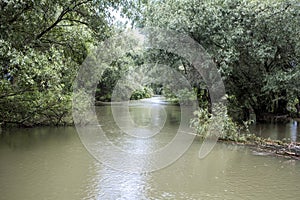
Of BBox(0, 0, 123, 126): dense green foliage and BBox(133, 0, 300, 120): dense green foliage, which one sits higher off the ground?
BBox(133, 0, 300, 120): dense green foliage

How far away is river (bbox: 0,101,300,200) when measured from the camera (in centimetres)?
602

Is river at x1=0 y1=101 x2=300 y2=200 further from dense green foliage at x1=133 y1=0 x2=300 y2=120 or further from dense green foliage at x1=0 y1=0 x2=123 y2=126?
dense green foliage at x1=133 y1=0 x2=300 y2=120

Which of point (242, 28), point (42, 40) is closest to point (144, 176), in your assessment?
point (42, 40)

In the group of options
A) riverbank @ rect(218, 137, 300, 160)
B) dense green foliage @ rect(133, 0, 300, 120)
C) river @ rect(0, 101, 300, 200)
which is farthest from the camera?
dense green foliage @ rect(133, 0, 300, 120)

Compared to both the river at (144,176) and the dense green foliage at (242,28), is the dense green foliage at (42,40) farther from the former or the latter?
the dense green foliage at (242,28)

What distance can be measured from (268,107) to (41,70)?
1369 cm

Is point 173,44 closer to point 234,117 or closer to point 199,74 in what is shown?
point 199,74

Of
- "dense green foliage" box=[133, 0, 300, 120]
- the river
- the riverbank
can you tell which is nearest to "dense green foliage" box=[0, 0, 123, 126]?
the river

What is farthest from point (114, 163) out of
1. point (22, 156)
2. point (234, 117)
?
point (234, 117)

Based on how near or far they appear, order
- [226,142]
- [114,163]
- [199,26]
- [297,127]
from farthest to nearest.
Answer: [297,127]
[199,26]
[226,142]
[114,163]

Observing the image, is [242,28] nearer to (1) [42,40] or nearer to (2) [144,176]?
(1) [42,40]

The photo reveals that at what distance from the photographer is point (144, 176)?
714 cm

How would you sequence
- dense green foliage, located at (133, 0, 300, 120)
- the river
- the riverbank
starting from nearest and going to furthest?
the river, the riverbank, dense green foliage, located at (133, 0, 300, 120)

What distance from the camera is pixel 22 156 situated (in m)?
8.71
